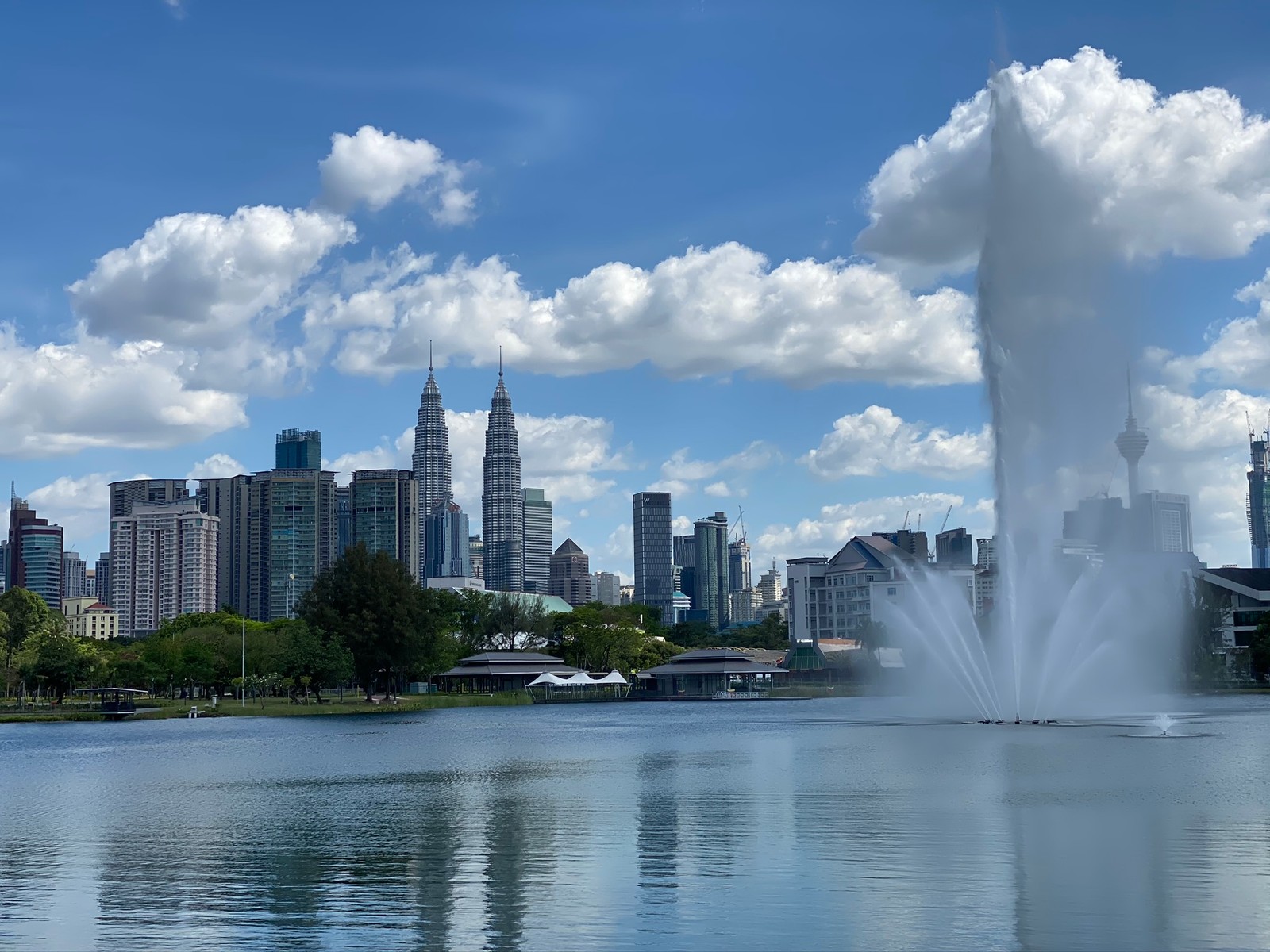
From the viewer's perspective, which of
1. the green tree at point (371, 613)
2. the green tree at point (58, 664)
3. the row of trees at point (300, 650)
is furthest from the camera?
the green tree at point (371, 613)

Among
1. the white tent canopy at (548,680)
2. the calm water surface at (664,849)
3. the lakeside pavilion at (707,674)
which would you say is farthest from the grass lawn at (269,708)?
the calm water surface at (664,849)

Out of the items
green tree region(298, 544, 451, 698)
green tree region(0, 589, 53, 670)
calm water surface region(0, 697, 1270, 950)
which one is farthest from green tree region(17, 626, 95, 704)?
calm water surface region(0, 697, 1270, 950)

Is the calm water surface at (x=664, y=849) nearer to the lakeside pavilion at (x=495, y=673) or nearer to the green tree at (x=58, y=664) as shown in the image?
the green tree at (x=58, y=664)

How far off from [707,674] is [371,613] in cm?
6147

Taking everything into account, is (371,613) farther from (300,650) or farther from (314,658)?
(300,650)

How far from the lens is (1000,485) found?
7138 centimetres

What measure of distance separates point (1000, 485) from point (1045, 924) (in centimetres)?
5048

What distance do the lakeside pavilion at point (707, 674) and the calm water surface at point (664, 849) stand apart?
12176 centimetres

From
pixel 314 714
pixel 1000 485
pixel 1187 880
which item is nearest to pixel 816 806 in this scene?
pixel 1187 880

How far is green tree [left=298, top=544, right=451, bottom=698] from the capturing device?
14300 centimetres

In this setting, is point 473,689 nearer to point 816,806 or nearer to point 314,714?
point 314,714

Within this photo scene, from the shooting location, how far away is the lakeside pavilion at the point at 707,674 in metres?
190

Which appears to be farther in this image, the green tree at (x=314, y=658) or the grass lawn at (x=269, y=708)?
the green tree at (x=314, y=658)

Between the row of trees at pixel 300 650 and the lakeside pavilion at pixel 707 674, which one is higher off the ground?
the row of trees at pixel 300 650
